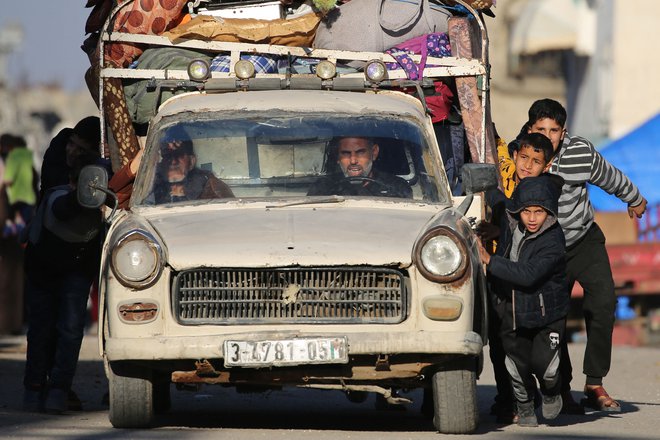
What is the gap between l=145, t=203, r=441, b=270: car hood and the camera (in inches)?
325

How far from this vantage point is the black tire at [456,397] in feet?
27.9

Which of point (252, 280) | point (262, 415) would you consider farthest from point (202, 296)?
point (262, 415)

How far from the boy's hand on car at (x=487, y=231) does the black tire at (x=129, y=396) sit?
225cm

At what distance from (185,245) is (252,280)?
0.38m

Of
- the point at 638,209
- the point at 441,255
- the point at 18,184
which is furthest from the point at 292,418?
the point at 18,184

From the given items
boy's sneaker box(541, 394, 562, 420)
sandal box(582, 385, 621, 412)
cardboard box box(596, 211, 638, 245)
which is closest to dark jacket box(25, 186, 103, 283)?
boy's sneaker box(541, 394, 562, 420)

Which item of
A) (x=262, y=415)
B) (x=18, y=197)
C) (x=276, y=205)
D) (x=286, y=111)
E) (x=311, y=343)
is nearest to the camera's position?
(x=311, y=343)

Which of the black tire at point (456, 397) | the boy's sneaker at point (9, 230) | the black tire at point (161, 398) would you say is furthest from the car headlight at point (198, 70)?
the boy's sneaker at point (9, 230)

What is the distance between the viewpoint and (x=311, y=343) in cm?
816

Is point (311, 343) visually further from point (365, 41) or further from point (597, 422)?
point (365, 41)

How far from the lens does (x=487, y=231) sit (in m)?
9.73

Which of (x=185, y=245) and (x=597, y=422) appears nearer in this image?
(x=185, y=245)

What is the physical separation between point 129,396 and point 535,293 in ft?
7.67

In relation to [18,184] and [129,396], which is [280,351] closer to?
[129,396]
